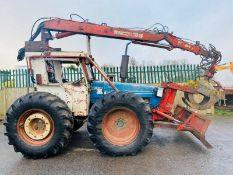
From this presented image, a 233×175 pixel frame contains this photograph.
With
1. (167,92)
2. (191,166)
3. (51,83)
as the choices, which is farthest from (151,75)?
(191,166)

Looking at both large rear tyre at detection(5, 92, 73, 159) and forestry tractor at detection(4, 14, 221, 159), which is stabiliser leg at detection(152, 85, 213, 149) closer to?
forestry tractor at detection(4, 14, 221, 159)

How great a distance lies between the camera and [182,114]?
28.3ft

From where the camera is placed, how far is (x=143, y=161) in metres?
6.38

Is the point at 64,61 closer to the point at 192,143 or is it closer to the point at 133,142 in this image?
the point at 133,142

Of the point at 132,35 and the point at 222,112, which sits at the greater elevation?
the point at 132,35

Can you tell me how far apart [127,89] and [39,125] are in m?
2.34

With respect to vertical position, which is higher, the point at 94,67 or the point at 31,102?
the point at 94,67

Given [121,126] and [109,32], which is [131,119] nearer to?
[121,126]

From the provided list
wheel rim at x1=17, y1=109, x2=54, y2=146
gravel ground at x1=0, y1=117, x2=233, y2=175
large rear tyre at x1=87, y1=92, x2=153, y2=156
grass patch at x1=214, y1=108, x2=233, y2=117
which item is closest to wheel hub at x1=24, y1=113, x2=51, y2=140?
wheel rim at x1=17, y1=109, x2=54, y2=146

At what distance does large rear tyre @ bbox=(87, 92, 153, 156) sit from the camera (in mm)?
6867

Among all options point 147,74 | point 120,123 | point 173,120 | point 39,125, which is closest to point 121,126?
point 120,123

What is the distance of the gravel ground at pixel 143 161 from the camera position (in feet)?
19.1

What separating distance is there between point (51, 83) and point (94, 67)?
1.12m

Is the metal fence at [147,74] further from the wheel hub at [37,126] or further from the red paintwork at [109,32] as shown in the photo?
the wheel hub at [37,126]
